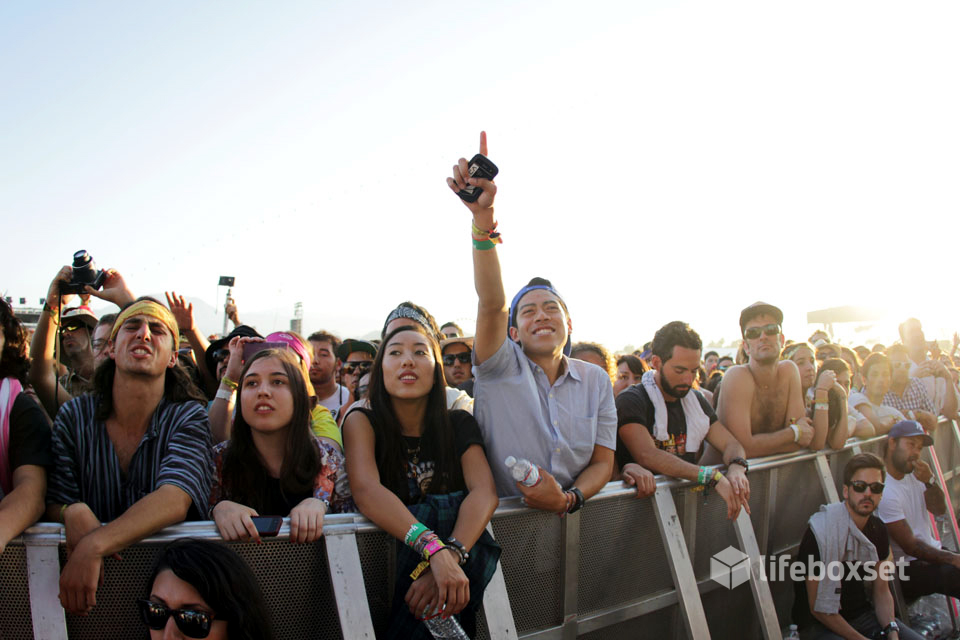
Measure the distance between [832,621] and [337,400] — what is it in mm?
3944

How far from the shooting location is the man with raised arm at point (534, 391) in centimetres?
263

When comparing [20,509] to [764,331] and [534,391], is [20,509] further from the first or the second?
[764,331]

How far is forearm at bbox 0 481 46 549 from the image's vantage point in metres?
1.96

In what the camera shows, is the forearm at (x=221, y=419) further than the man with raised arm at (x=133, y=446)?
Yes

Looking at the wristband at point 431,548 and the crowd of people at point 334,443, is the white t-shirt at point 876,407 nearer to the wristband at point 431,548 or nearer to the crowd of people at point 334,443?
the crowd of people at point 334,443

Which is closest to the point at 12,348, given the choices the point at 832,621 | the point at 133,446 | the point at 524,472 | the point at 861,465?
the point at 133,446

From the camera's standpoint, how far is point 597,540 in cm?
302

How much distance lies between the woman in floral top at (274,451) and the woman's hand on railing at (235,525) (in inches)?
9.4

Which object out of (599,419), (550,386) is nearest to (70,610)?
(550,386)

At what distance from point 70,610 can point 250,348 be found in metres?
1.63

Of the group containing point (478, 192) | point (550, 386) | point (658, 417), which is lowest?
point (658, 417)

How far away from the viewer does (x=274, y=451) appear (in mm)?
2594

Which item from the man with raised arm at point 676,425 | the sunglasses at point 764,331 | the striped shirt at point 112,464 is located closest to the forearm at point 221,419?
the striped shirt at point 112,464

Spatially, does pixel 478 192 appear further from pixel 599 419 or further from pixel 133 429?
pixel 133 429
